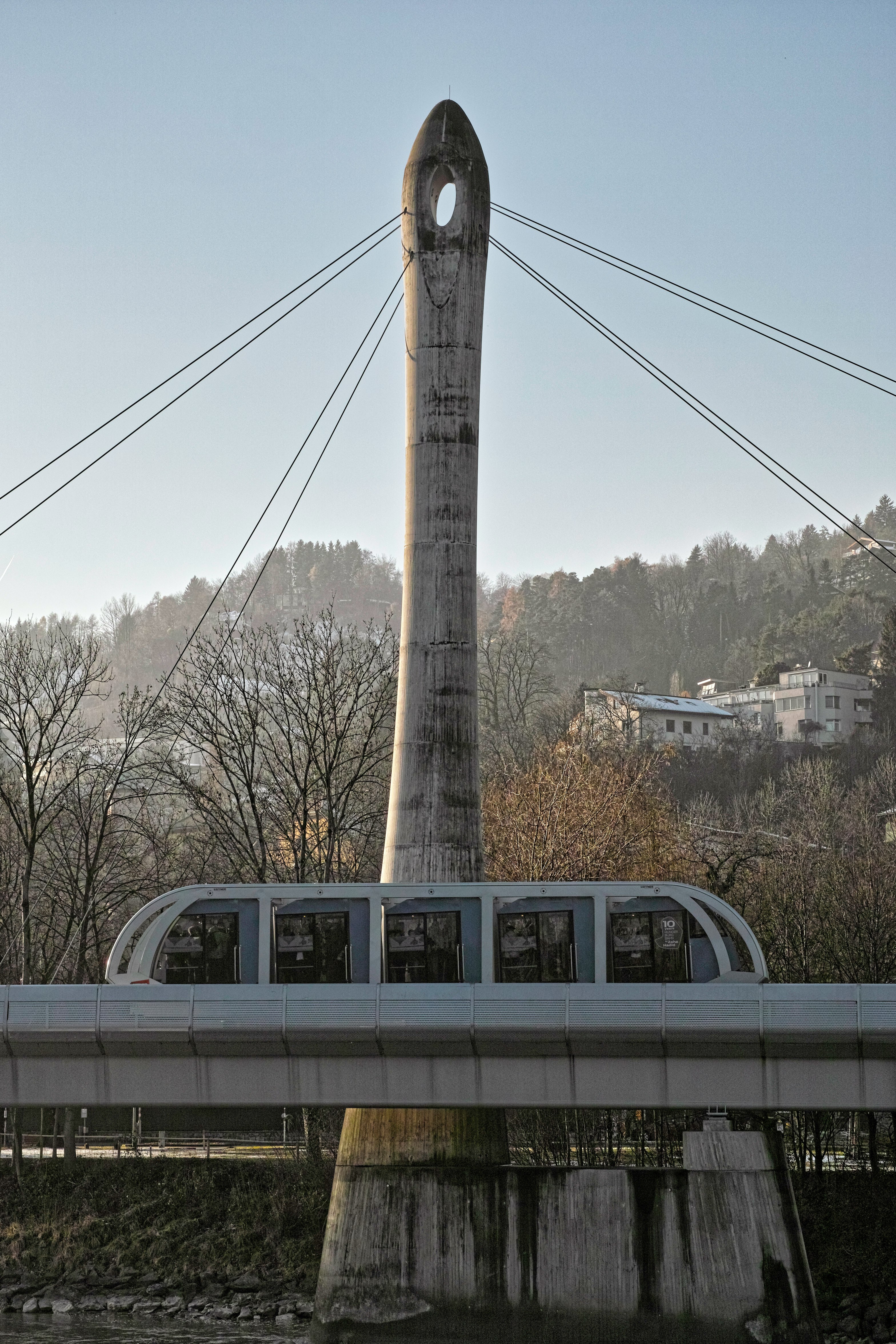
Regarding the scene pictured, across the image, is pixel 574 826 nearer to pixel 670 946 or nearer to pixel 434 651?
pixel 434 651

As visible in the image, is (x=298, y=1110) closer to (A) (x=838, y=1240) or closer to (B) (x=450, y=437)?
(A) (x=838, y=1240)

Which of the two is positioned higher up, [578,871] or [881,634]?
[881,634]

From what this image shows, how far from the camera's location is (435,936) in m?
22.7

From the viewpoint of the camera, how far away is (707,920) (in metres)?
22.5

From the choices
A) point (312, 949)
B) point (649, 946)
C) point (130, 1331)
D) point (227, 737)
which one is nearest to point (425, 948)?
point (312, 949)

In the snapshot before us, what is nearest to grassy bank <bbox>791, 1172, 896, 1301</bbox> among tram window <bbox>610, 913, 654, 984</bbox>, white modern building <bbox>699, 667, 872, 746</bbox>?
tram window <bbox>610, 913, 654, 984</bbox>

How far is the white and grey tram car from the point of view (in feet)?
73.6

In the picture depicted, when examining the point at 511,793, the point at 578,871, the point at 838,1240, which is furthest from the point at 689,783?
the point at 838,1240

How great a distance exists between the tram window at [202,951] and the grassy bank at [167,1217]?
9.97 meters

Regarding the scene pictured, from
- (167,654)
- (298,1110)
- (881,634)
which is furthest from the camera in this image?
(167,654)

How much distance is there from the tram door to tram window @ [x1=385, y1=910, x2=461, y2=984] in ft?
8.48

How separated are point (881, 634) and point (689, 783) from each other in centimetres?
4252

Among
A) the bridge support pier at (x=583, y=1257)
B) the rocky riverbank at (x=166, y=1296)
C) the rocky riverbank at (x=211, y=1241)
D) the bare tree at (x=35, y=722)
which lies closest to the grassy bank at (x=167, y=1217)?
the rocky riverbank at (x=211, y=1241)

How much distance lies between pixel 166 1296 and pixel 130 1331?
8.15 ft
